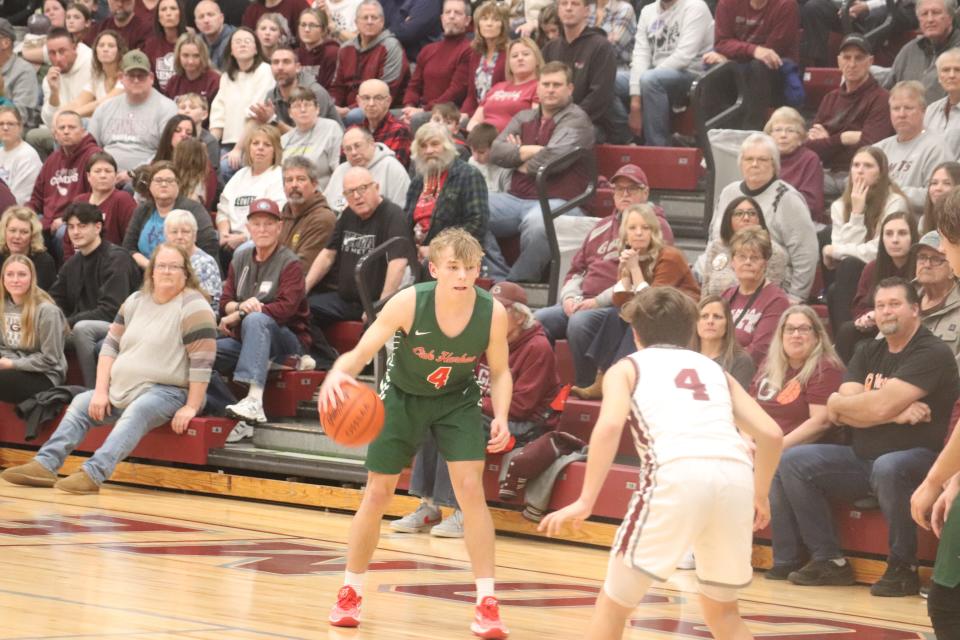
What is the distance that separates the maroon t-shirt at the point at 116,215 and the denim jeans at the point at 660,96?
143 inches

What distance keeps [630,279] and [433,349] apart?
2725 millimetres

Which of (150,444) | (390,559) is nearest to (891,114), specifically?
(390,559)

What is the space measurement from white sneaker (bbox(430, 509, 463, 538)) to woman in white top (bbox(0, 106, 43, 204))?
524 centimetres

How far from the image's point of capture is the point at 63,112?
11.0m

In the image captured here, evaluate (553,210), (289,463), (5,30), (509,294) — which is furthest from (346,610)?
(5,30)

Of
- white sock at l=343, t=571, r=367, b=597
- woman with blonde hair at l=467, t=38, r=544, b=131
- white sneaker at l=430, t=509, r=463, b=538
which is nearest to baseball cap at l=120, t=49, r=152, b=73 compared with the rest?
woman with blonde hair at l=467, t=38, r=544, b=131

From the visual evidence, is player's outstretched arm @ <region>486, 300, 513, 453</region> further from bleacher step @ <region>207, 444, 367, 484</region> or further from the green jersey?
bleacher step @ <region>207, 444, 367, 484</region>

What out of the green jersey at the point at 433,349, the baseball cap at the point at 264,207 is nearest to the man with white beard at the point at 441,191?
the baseball cap at the point at 264,207

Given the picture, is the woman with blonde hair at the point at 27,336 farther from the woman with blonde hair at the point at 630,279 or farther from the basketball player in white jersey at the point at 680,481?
the basketball player in white jersey at the point at 680,481

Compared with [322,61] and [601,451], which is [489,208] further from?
[601,451]

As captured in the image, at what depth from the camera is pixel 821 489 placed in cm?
686

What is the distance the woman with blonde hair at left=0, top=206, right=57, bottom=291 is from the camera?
9.93 metres

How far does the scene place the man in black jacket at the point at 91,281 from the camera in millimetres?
9641

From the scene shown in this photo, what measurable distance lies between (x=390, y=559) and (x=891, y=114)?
12.8 ft
